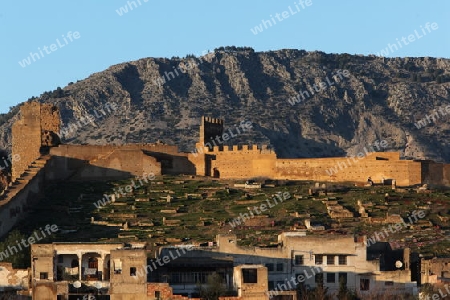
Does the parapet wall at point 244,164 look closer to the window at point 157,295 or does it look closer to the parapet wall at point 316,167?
the parapet wall at point 316,167

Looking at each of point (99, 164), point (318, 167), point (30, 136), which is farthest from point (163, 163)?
point (318, 167)

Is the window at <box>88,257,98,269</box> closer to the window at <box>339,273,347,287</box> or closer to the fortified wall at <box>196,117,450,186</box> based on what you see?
the window at <box>339,273,347,287</box>

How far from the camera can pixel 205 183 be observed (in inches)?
4535

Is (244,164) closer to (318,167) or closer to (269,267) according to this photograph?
(318,167)

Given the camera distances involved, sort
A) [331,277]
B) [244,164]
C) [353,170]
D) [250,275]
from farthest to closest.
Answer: [244,164]
[353,170]
[331,277]
[250,275]

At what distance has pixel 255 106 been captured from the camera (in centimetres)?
18700

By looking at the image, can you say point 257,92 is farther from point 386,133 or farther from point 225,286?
point 225,286

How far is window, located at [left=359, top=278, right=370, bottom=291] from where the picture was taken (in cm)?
8371

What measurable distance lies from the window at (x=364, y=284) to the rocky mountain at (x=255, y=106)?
81.7 m

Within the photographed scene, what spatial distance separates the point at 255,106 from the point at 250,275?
108 m

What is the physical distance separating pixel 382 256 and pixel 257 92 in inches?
4062

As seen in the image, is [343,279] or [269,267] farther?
[269,267]

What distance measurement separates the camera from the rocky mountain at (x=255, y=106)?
17388 cm

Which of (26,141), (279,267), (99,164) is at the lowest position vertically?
(279,267)
